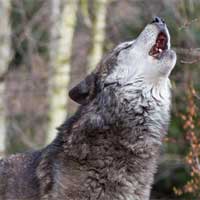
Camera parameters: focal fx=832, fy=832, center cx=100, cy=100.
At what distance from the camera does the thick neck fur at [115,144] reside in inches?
303

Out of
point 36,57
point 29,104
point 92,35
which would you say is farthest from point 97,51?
point 29,104

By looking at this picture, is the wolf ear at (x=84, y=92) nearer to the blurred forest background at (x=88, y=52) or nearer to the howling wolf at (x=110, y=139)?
the howling wolf at (x=110, y=139)

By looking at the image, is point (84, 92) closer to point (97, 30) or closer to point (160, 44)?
point (160, 44)

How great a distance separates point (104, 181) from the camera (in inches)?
303

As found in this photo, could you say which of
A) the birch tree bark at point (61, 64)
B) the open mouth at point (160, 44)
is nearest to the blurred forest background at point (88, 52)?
the birch tree bark at point (61, 64)

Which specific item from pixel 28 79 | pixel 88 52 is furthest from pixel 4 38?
pixel 88 52

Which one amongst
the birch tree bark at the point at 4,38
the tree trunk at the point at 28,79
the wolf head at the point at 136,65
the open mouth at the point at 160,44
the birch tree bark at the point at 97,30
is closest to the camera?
the wolf head at the point at 136,65

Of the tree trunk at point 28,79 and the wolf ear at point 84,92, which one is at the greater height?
the wolf ear at point 84,92

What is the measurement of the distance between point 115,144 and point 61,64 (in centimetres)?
941

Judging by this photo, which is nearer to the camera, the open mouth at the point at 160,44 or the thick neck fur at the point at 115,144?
the thick neck fur at the point at 115,144

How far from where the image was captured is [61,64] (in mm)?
17141

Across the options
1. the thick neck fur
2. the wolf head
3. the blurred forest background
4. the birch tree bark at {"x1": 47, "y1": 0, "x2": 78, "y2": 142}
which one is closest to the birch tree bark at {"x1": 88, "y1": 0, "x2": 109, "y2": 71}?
the blurred forest background

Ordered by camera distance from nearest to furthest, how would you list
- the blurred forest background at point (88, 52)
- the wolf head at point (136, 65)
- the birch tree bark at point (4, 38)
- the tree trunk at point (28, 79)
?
the wolf head at point (136, 65), the birch tree bark at point (4, 38), the blurred forest background at point (88, 52), the tree trunk at point (28, 79)

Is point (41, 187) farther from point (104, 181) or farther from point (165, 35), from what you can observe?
point (165, 35)
